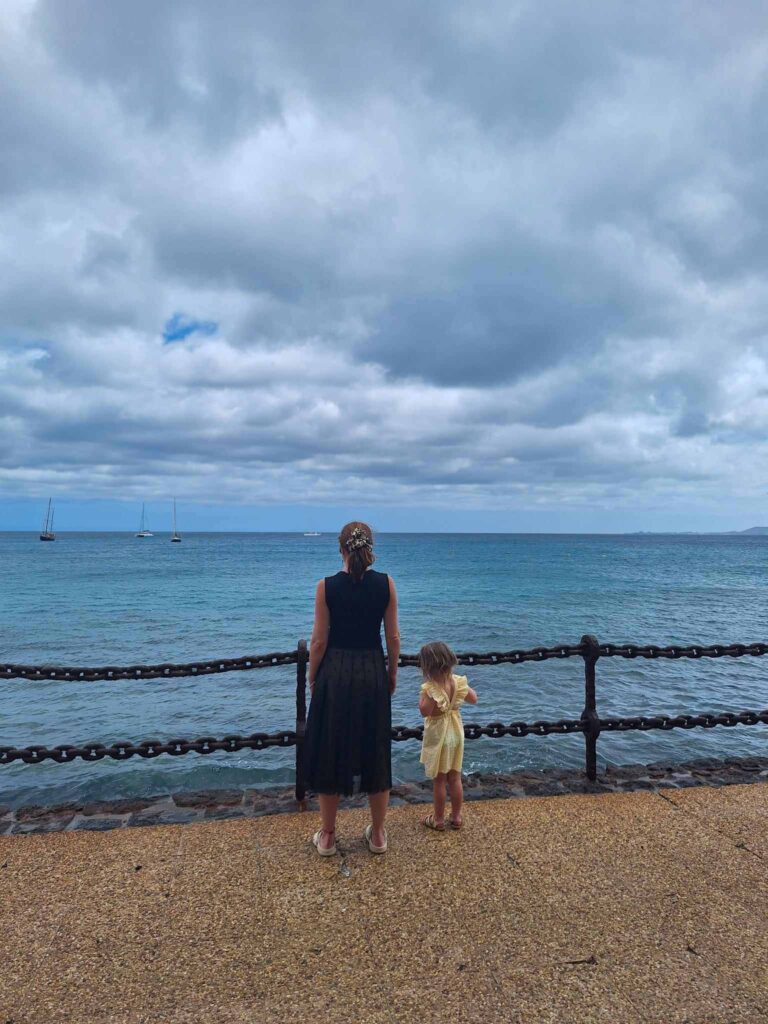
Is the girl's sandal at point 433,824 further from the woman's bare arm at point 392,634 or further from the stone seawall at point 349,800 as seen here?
the woman's bare arm at point 392,634

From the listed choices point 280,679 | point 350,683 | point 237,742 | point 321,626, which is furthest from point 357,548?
point 280,679

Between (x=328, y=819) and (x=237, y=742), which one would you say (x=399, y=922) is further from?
(x=237, y=742)

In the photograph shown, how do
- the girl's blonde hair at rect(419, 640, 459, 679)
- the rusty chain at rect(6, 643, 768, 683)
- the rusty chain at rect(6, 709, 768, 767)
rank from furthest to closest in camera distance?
the rusty chain at rect(6, 643, 768, 683), the rusty chain at rect(6, 709, 768, 767), the girl's blonde hair at rect(419, 640, 459, 679)

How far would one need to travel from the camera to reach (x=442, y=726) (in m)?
3.87

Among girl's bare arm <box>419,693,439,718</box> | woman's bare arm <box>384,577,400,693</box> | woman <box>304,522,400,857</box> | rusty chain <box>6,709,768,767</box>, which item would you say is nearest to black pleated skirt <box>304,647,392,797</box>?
woman <box>304,522,400,857</box>

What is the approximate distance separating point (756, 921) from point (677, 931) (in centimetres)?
42

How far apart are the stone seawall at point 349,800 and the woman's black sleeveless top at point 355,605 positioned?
1.68 meters

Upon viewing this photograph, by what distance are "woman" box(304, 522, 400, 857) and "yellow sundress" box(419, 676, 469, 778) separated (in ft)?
1.48

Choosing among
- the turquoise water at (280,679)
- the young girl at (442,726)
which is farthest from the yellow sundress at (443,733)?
the turquoise water at (280,679)

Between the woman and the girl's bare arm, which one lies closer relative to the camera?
the woman

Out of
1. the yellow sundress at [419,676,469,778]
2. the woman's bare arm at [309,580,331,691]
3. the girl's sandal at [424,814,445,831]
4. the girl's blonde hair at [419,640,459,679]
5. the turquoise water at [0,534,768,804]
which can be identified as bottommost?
the turquoise water at [0,534,768,804]

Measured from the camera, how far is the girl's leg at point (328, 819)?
3504 mm

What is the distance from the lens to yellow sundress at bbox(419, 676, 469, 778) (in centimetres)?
382

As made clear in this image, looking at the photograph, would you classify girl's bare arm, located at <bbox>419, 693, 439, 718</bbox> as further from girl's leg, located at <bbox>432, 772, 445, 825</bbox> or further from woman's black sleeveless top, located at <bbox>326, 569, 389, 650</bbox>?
woman's black sleeveless top, located at <bbox>326, 569, 389, 650</bbox>
